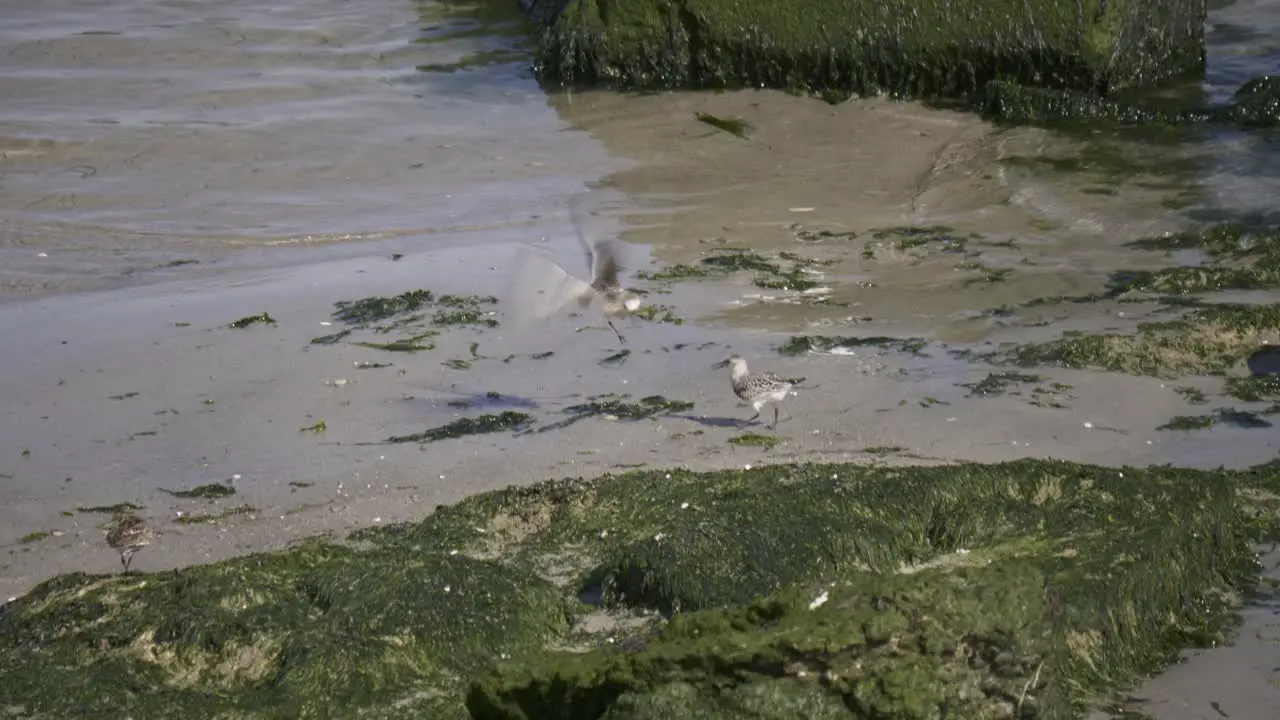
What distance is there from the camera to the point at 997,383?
617cm

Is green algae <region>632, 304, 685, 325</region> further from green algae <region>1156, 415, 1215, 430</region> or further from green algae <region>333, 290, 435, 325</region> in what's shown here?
green algae <region>1156, 415, 1215, 430</region>

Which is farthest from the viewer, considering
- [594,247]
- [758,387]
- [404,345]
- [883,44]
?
[883,44]

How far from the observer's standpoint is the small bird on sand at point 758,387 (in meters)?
5.91

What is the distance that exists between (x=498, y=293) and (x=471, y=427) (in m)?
1.61

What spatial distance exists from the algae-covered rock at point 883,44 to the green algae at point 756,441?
18.5 ft

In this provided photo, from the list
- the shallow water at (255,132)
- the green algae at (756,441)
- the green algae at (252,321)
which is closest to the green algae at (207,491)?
the green algae at (252,321)

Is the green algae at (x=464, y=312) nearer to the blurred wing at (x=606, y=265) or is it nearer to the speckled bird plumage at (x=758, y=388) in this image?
the blurred wing at (x=606, y=265)

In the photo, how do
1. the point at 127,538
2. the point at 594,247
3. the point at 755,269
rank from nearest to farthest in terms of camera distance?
the point at 127,538 → the point at 755,269 → the point at 594,247

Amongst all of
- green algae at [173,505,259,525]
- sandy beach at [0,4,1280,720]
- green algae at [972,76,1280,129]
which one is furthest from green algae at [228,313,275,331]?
green algae at [972,76,1280,129]

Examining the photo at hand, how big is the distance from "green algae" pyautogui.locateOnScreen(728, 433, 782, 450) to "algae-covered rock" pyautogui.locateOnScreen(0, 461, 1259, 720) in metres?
0.50

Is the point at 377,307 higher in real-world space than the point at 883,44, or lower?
lower

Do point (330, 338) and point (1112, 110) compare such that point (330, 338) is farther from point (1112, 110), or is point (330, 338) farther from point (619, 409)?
point (1112, 110)

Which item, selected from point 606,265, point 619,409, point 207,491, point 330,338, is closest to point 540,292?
point 606,265

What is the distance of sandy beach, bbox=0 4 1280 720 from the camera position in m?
5.64
